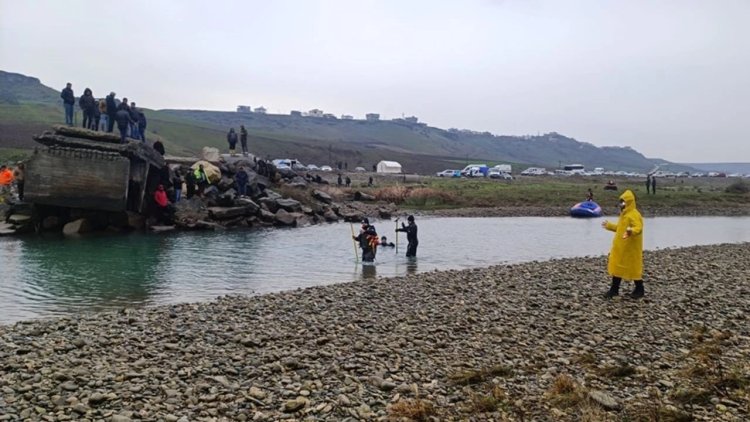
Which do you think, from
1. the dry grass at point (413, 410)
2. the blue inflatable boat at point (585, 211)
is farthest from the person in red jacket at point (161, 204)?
the blue inflatable boat at point (585, 211)

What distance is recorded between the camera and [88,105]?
37406mm

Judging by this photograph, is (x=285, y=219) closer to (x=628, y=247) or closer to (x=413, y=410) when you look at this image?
(x=628, y=247)

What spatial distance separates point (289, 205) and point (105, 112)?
1392 cm

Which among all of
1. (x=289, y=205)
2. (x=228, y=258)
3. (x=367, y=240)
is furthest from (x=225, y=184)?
(x=367, y=240)

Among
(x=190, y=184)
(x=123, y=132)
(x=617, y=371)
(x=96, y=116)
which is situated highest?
(x=96, y=116)

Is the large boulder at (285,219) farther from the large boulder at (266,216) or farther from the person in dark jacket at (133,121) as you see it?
the person in dark jacket at (133,121)

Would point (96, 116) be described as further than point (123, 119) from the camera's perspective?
Yes

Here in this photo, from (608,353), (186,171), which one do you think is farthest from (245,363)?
(186,171)

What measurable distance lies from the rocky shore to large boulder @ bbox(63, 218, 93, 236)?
22274 millimetres

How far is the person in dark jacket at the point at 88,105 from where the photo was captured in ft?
120

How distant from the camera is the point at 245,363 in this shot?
10.3m

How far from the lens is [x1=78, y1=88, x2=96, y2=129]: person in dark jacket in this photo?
36531mm

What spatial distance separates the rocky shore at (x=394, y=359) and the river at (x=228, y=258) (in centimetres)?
441

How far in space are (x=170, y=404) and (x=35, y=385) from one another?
2.29 metres
